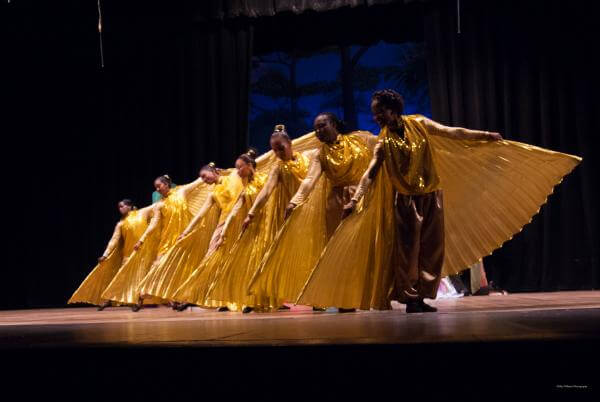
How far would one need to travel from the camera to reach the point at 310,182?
5465 mm

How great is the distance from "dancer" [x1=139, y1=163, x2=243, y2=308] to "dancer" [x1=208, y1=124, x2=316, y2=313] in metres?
1.08

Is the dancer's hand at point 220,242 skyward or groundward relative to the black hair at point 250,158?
groundward

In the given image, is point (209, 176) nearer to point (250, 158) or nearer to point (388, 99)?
point (250, 158)

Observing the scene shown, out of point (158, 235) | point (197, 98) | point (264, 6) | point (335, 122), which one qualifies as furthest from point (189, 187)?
point (335, 122)

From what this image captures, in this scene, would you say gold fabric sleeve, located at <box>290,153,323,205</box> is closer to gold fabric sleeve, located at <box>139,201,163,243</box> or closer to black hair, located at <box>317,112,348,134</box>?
black hair, located at <box>317,112,348,134</box>

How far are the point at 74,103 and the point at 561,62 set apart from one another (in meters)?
6.28

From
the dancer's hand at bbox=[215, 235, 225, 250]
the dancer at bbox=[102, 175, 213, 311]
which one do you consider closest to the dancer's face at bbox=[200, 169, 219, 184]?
the dancer at bbox=[102, 175, 213, 311]

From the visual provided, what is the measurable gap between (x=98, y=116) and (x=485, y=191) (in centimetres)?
634

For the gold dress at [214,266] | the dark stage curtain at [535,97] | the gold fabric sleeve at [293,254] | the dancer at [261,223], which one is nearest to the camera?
the gold fabric sleeve at [293,254]

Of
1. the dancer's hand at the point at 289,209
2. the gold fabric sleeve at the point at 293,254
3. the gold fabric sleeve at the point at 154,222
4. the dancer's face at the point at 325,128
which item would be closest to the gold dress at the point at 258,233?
the gold fabric sleeve at the point at 293,254

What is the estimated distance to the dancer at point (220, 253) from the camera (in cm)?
653

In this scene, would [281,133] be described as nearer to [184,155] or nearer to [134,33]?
[184,155]

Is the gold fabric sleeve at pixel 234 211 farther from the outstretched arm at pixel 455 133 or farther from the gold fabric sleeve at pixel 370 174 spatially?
the outstretched arm at pixel 455 133

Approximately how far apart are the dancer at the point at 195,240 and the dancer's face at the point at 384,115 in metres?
3.04
